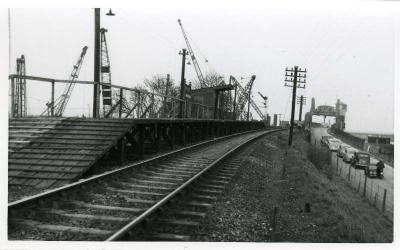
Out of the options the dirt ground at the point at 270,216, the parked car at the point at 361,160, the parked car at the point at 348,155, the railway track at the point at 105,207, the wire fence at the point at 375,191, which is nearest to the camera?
the railway track at the point at 105,207

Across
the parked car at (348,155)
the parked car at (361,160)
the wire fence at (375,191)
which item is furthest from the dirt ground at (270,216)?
the parked car at (348,155)

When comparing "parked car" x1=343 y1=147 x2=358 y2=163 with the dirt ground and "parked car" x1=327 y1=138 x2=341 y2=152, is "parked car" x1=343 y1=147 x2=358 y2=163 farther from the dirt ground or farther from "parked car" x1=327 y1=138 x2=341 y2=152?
the dirt ground

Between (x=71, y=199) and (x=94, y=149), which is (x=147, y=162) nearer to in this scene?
(x=94, y=149)

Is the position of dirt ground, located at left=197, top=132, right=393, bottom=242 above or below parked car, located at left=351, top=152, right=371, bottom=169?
above

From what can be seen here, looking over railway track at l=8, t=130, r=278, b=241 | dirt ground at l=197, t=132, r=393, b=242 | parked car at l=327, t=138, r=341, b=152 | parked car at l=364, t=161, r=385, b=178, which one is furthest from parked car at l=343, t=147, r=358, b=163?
railway track at l=8, t=130, r=278, b=241

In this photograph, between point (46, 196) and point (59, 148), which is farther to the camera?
point (59, 148)

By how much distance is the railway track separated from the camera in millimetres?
5488

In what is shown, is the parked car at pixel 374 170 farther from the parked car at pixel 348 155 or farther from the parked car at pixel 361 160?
the parked car at pixel 348 155

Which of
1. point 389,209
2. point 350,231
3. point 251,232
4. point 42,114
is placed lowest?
point 389,209

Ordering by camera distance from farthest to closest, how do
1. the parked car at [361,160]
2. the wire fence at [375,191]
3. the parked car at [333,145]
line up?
the parked car at [333,145] → the parked car at [361,160] → the wire fence at [375,191]

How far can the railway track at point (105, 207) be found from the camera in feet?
18.0

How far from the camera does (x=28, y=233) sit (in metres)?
5.49
